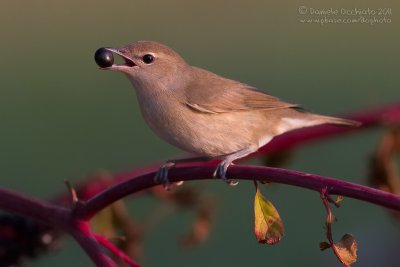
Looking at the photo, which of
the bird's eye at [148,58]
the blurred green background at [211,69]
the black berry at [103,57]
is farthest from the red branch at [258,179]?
the blurred green background at [211,69]

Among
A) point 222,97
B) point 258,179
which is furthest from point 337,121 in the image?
point 258,179

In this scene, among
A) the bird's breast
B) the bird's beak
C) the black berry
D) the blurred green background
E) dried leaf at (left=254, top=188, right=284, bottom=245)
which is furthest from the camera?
the blurred green background

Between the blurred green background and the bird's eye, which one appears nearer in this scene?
the bird's eye

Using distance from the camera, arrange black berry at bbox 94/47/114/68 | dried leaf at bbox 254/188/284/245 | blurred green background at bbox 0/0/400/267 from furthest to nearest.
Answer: blurred green background at bbox 0/0/400/267 → black berry at bbox 94/47/114/68 → dried leaf at bbox 254/188/284/245

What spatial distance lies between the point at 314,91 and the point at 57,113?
2.33 metres

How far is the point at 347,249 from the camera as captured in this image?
1.89 m

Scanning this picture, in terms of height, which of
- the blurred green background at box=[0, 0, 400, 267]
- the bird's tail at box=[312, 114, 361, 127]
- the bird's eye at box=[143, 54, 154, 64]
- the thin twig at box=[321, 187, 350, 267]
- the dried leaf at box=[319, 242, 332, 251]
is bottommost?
the blurred green background at box=[0, 0, 400, 267]

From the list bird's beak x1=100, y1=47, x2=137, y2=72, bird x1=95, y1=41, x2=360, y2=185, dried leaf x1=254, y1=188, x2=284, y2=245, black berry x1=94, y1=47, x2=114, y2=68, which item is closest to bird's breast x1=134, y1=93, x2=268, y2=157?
bird x1=95, y1=41, x2=360, y2=185

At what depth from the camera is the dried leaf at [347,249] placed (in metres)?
1.87

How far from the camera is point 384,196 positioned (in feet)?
5.49

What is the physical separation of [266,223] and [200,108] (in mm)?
1236

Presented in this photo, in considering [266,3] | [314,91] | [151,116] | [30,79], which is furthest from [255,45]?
[151,116]

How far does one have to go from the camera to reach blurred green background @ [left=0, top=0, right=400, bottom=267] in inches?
216

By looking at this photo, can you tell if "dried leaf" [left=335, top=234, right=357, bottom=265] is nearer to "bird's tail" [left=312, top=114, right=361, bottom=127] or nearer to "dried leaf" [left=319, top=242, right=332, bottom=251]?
"dried leaf" [left=319, top=242, right=332, bottom=251]
